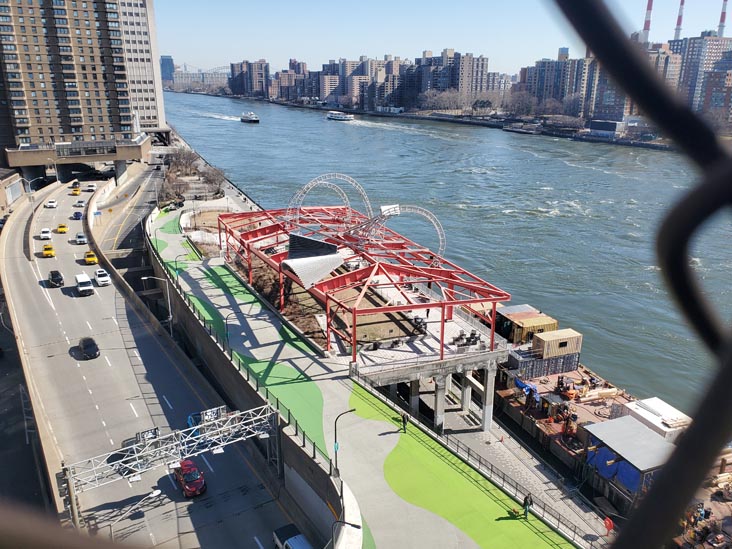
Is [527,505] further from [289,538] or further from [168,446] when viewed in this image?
[168,446]

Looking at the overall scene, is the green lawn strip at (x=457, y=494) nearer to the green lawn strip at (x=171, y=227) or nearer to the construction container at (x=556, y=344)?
the construction container at (x=556, y=344)

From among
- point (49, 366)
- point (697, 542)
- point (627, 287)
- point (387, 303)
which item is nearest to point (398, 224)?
point (627, 287)

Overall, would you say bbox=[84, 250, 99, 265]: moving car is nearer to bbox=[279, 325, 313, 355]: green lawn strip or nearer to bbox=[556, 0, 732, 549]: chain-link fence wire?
bbox=[279, 325, 313, 355]: green lawn strip

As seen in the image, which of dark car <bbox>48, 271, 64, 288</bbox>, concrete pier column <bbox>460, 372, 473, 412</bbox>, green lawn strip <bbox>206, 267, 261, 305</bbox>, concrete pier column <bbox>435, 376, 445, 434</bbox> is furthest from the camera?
dark car <bbox>48, 271, 64, 288</bbox>

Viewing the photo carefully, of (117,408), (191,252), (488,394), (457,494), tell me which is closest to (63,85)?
(191,252)

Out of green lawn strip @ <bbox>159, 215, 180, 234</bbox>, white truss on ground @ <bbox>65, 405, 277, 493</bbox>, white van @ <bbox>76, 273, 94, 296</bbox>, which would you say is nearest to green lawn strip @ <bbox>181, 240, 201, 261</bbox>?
green lawn strip @ <bbox>159, 215, 180, 234</bbox>

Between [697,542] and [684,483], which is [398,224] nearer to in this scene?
[697,542]

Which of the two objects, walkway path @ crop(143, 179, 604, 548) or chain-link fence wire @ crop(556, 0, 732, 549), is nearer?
chain-link fence wire @ crop(556, 0, 732, 549)
